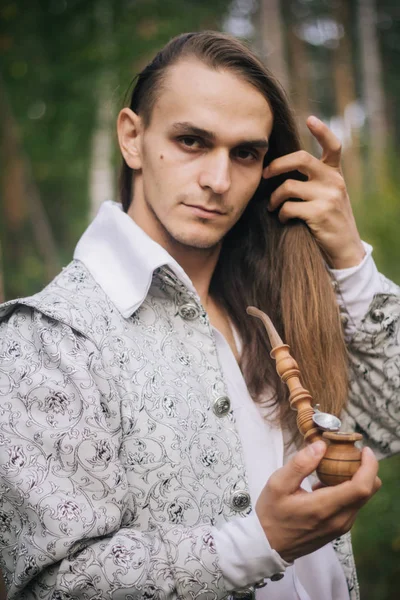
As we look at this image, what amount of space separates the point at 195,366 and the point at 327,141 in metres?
1.03

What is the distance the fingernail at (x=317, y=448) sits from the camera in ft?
4.96

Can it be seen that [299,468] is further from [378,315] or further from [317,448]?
[378,315]

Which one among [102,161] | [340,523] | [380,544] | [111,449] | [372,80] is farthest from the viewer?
[372,80]

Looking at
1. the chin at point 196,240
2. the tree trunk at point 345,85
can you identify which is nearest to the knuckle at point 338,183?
the chin at point 196,240

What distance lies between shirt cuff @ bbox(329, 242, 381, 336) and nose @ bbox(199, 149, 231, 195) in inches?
23.8

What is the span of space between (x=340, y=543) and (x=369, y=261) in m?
1.04

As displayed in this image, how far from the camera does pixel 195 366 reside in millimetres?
2119

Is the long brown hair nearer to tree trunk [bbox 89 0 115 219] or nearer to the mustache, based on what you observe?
the mustache

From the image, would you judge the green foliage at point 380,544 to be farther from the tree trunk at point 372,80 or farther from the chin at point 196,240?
the tree trunk at point 372,80

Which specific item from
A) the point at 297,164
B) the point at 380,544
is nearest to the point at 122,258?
the point at 297,164

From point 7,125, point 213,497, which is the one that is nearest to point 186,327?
point 213,497

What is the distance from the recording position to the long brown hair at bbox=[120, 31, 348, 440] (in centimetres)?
234

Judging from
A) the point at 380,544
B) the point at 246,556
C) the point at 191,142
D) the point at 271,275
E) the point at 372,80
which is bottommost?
the point at 380,544

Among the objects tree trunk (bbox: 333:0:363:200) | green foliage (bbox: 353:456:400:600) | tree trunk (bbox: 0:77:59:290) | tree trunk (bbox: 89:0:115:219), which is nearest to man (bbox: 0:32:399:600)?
green foliage (bbox: 353:456:400:600)
